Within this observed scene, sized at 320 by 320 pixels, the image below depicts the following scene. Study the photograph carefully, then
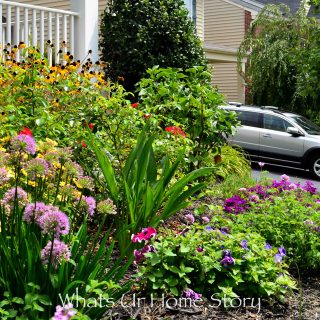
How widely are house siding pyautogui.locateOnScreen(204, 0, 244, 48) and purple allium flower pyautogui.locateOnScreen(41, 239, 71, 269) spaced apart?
2507cm

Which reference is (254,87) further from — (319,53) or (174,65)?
(319,53)

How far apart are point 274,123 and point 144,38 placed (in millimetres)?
5150

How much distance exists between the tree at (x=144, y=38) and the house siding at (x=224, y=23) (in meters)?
15.3

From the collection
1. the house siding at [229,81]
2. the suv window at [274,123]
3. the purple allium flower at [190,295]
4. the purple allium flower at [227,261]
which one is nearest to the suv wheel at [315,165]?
the suv window at [274,123]

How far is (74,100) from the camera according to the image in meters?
6.05

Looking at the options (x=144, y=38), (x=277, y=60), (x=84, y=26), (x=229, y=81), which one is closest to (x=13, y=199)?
(x=84, y=26)

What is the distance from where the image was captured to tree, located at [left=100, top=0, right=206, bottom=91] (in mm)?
11648

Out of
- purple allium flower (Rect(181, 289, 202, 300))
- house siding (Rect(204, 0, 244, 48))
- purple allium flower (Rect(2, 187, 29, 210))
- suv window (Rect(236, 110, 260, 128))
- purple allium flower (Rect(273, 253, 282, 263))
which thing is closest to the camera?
purple allium flower (Rect(2, 187, 29, 210))

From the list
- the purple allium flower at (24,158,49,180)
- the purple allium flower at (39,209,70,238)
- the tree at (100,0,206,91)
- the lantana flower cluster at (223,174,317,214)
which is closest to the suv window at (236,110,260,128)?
the tree at (100,0,206,91)

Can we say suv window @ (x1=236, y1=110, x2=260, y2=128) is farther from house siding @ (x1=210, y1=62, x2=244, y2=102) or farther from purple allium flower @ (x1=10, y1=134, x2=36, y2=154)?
purple allium flower @ (x1=10, y1=134, x2=36, y2=154)

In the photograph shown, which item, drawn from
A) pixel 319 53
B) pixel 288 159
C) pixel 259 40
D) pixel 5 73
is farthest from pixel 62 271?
pixel 259 40

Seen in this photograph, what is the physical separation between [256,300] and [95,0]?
7.89 metres

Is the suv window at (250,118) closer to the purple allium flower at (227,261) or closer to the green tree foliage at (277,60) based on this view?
the green tree foliage at (277,60)

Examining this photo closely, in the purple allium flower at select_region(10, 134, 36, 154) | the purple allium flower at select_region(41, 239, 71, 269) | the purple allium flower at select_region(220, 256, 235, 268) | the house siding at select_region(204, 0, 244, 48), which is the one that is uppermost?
the house siding at select_region(204, 0, 244, 48)
